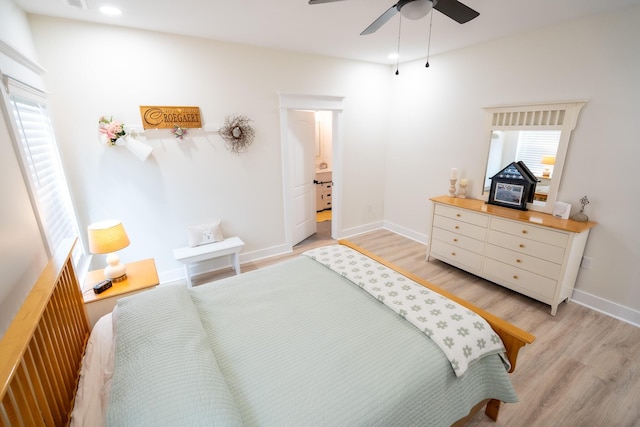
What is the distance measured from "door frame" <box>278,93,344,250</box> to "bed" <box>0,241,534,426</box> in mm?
1971

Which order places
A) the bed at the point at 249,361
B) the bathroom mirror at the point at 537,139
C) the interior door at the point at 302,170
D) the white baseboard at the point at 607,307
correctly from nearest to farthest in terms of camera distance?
the bed at the point at 249,361
the white baseboard at the point at 607,307
the bathroom mirror at the point at 537,139
the interior door at the point at 302,170

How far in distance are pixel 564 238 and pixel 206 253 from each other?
3.37m

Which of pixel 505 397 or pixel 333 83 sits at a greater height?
pixel 333 83

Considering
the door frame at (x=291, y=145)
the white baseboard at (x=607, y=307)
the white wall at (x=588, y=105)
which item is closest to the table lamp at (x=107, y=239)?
the door frame at (x=291, y=145)

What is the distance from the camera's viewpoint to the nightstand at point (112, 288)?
203 centimetres

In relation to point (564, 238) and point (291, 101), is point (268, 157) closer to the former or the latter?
point (291, 101)

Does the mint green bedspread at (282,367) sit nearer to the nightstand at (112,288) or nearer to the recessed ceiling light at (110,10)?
the nightstand at (112,288)

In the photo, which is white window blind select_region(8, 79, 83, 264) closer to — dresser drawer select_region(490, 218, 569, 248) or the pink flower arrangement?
the pink flower arrangement

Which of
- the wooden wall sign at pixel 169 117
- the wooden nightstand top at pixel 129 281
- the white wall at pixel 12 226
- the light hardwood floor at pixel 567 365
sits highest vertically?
the wooden wall sign at pixel 169 117

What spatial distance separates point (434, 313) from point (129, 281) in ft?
7.40

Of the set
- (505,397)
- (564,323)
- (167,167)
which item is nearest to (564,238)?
(564,323)

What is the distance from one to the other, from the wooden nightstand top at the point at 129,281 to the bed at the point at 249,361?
0.25m

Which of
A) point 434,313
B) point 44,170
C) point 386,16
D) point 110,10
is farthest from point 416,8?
point 44,170

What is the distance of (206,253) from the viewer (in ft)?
9.78
